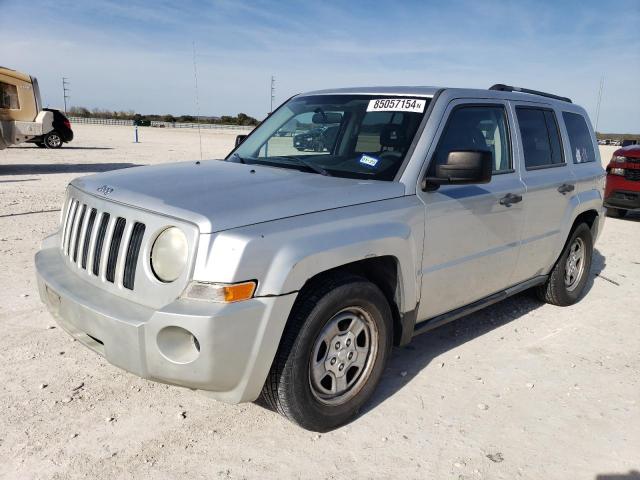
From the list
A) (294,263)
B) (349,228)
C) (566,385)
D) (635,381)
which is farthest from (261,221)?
(635,381)

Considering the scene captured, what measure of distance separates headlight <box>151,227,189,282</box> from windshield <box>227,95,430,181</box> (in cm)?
122

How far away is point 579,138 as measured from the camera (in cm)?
533

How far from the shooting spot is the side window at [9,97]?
15.3m

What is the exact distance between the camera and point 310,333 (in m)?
2.83

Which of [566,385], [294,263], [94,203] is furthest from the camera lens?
[566,385]

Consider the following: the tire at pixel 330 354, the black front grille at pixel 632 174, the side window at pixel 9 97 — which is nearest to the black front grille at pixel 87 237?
the tire at pixel 330 354

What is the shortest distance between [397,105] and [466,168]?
82 cm

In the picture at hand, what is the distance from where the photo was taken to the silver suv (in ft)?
8.42

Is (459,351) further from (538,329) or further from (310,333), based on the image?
(310,333)

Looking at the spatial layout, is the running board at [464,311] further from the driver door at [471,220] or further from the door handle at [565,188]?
the door handle at [565,188]

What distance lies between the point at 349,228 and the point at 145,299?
1077 millimetres

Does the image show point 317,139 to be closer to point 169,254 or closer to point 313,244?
point 313,244

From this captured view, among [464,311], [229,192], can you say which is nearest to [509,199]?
[464,311]

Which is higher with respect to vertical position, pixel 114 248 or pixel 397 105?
pixel 397 105
